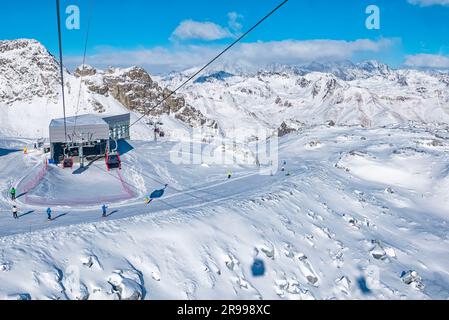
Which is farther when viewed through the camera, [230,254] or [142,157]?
[142,157]

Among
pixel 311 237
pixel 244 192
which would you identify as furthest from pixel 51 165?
pixel 311 237

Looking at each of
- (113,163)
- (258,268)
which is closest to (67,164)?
(113,163)

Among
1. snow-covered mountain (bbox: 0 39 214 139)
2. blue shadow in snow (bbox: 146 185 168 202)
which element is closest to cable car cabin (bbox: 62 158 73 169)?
blue shadow in snow (bbox: 146 185 168 202)

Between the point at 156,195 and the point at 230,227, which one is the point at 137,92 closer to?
the point at 156,195

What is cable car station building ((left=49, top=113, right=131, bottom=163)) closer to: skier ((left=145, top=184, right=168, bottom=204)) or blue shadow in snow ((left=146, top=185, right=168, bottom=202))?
blue shadow in snow ((left=146, top=185, right=168, bottom=202))
